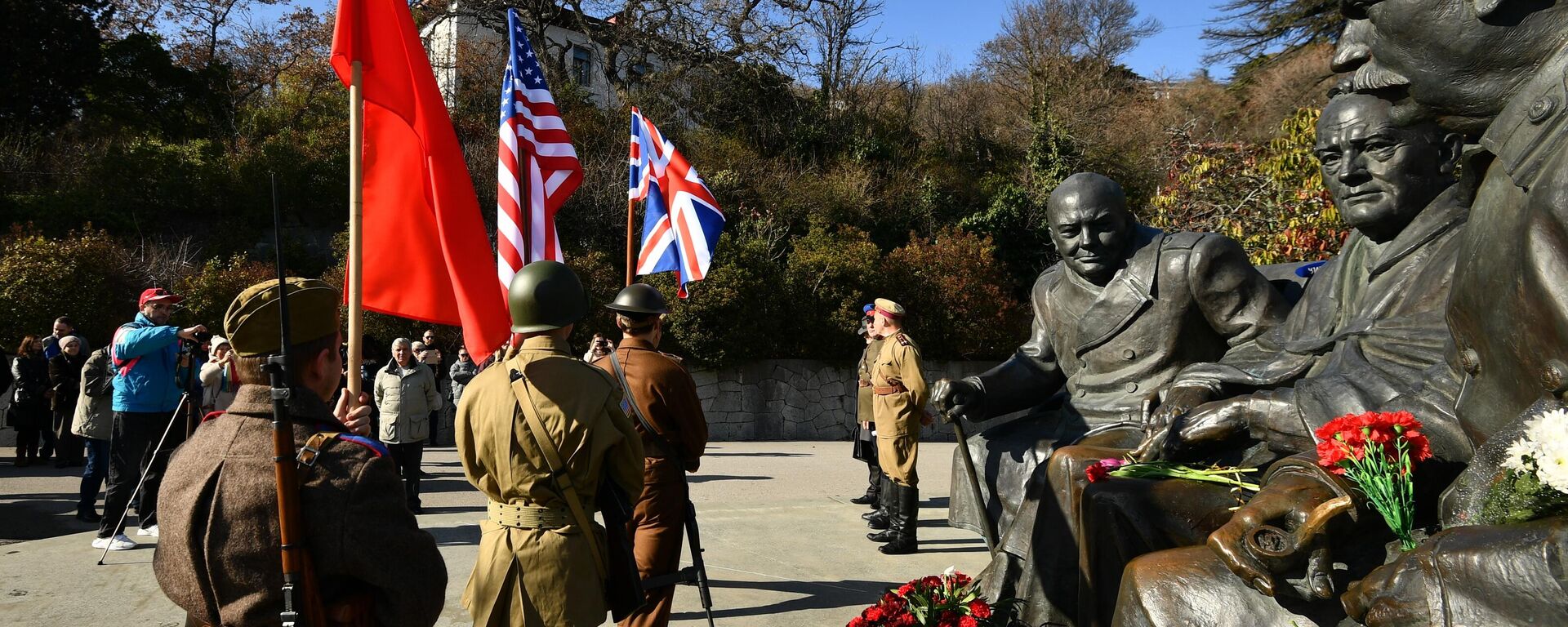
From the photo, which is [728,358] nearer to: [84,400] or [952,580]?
[84,400]

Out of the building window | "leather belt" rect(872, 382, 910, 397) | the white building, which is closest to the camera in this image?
"leather belt" rect(872, 382, 910, 397)

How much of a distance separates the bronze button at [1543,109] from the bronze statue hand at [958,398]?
2.51 metres

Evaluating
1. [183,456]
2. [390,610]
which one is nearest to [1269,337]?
[390,610]

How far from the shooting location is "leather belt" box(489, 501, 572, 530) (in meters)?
3.21

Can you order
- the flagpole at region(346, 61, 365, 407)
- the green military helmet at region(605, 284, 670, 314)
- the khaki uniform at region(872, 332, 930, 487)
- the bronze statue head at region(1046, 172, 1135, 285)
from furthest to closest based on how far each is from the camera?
the khaki uniform at region(872, 332, 930, 487)
the green military helmet at region(605, 284, 670, 314)
the bronze statue head at region(1046, 172, 1135, 285)
the flagpole at region(346, 61, 365, 407)

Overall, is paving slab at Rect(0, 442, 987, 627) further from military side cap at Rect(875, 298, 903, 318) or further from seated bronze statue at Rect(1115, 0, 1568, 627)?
seated bronze statue at Rect(1115, 0, 1568, 627)

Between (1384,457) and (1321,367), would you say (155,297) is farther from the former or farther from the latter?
(1384,457)

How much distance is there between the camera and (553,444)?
124 inches

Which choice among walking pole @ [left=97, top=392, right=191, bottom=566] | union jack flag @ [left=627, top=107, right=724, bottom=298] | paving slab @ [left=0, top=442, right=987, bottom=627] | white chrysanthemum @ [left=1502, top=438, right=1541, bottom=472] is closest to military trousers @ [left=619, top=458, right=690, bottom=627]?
paving slab @ [left=0, top=442, right=987, bottom=627]

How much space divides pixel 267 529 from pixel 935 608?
2.39 m

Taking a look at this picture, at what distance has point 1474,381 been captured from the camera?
1913 mm

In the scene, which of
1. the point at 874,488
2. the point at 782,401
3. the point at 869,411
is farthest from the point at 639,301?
the point at 782,401

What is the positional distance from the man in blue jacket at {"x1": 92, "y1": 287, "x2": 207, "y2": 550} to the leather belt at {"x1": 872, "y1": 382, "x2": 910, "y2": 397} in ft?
16.9

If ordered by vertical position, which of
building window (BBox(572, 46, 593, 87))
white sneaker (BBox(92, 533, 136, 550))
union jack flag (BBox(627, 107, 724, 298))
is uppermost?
building window (BBox(572, 46, 593, 87))
